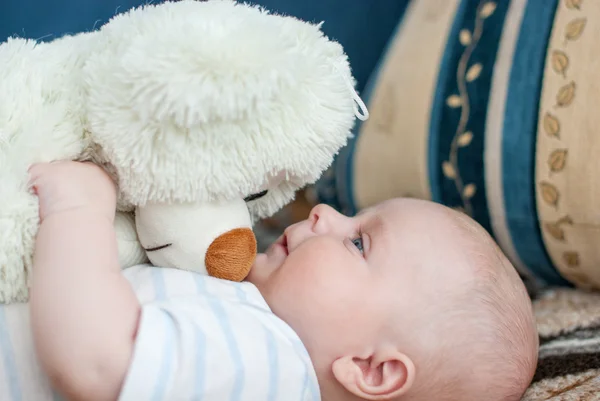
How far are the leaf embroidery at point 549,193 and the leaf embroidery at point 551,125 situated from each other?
0.07 metres

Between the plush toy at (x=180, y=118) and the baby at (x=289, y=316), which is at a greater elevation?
the plush toy at (x=180, y=118)

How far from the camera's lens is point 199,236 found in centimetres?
68

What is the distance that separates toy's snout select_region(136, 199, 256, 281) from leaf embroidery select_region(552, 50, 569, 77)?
0.56m

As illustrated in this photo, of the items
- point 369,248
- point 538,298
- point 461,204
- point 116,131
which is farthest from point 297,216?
point 116,131

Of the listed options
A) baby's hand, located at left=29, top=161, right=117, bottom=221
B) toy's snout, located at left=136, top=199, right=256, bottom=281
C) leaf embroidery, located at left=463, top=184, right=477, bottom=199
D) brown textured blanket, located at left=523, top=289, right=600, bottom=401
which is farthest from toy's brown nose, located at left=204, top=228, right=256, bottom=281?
leaf embroidery, located at left=463, top=184, right=477, bottom=199

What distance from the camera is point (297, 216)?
56.6 inches

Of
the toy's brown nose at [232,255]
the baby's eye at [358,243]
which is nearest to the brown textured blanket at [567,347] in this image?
the baby's eye at [358,243]

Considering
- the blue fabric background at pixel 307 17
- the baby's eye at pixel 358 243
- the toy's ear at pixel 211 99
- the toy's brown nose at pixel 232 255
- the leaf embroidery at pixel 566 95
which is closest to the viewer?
the toy's ear at pixel 211 99

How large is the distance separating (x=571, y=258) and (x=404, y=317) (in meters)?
0.42

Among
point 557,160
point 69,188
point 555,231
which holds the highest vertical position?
point 69,188

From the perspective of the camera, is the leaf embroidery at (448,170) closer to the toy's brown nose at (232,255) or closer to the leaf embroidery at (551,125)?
the leaf embroidery at (551,125)

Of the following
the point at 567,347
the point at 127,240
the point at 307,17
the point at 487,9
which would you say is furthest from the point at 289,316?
the point at 307,17

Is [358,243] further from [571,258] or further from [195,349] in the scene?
[571,258]

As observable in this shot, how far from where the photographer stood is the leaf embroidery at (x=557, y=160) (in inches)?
38.6
